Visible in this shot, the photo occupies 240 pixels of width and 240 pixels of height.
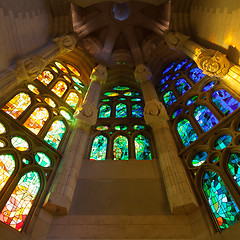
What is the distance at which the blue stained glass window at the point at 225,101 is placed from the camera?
6.36 metres

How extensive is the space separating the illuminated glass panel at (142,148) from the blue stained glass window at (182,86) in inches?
121

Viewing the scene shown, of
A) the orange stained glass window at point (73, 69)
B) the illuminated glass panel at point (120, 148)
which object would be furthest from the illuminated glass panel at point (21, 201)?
Result: the orange stained glass window at point (73, 69)

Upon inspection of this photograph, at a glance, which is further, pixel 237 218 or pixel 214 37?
pixel 214 37

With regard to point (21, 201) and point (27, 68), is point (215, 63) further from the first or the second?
point (21, 201)

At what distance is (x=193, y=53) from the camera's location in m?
8.27

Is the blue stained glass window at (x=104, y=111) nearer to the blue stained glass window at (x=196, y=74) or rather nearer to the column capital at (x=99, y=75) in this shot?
the column capital at (x=99, y=75)

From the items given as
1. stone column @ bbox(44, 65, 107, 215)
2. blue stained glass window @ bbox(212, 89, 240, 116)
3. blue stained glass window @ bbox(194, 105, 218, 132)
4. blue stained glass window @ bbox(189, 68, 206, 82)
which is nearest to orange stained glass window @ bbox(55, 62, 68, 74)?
stone column @ bbox(44, 65, 107, 215)

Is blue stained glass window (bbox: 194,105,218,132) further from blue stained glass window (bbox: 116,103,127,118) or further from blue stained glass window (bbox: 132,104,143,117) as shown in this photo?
blue stained glass window (bbox: 116,103,127,118)

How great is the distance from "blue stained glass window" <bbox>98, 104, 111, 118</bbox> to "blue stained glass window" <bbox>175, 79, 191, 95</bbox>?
11.9 feet

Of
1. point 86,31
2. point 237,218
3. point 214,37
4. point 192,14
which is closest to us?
point 237,218

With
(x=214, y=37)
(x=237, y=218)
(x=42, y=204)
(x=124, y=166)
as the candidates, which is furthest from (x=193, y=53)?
(x=42, y=204)

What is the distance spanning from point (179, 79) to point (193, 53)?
7.32ft

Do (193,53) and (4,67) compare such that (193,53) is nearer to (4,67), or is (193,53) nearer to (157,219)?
(157,219)

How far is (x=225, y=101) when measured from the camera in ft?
22.3
